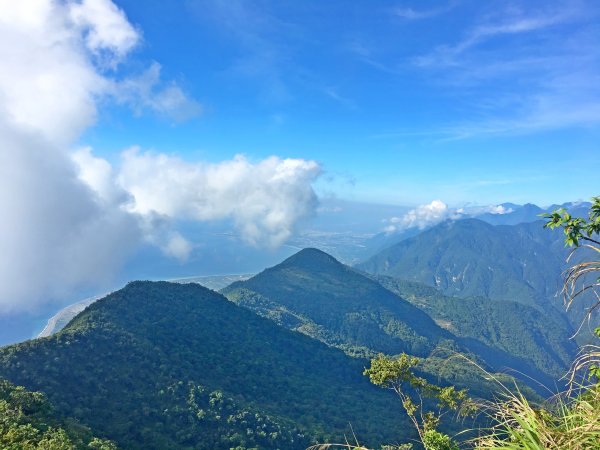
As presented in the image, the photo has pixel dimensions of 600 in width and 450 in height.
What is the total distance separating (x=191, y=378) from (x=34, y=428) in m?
45.5

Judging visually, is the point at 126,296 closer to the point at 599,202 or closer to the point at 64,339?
the point at 64,339

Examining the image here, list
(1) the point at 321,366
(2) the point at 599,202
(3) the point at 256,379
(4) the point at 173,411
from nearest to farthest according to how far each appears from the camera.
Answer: (2) the point at 599,202 < (4) the point at 173,411 < (3) the point at 256,379 < (1) the point at 321,366

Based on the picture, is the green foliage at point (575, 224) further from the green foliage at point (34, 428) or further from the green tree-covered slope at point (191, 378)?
the green tree-covered slope at point (191, 378)

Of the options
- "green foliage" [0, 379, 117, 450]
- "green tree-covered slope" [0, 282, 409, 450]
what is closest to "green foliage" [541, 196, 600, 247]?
"green foliage" [0, 379, 117, 450]

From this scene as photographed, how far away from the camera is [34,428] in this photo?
112ft

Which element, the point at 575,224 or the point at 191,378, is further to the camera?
the point at 191,378

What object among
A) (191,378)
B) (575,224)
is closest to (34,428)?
(575,224)

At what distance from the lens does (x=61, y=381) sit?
2425 inches

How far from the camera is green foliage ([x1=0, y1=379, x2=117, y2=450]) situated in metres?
29.3

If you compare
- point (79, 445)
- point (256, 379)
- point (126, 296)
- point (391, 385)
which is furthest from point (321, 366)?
point (391, 385)

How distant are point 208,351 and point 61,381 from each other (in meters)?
38.9

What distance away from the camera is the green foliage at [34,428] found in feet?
96.3

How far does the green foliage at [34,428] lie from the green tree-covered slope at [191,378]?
43.9ft

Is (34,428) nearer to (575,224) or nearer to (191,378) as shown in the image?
(575,224)
